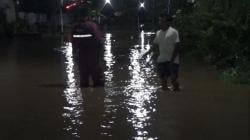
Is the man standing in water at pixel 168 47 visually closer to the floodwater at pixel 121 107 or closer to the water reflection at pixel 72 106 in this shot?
the floodwater at pixel 121 107

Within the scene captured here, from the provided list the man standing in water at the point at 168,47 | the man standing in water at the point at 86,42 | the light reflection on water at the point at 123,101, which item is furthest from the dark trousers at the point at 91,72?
the man standing in water at the point at 168,47

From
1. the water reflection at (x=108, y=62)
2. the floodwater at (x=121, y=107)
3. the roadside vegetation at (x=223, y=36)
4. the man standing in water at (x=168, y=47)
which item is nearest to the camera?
the floodwater at (x=121, y=107)

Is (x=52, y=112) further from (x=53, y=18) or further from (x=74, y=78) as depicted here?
(x=53, y=18)

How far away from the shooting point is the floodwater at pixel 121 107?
8.40 metres

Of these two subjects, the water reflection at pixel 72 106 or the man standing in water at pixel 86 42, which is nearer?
the water reflection at pixel 72 106

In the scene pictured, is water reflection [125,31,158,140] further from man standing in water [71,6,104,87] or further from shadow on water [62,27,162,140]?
man standing in water [71,6,104,87]

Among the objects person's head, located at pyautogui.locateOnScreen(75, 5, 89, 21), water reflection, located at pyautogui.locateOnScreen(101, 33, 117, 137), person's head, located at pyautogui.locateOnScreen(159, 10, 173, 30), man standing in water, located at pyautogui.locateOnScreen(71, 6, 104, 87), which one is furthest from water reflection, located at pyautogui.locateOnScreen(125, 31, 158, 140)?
person's head, located at pyautogui.locateOnScreen(75, 5, 89, 21)

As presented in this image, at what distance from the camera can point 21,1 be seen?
147 ft

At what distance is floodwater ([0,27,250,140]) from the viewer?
27.6ft

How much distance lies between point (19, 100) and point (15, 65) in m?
6.59

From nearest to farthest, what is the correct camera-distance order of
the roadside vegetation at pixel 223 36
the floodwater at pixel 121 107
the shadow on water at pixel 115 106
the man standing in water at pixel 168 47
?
the floodwater at pixel 121 107 < the shadow on water at pixel 115 106 < the man standing in water at pixel 168 47 < the roadside vegetation at pixel 223 36

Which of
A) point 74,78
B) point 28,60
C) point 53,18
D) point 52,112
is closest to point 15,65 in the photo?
point 28,60

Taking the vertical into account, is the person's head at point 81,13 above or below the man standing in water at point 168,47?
above

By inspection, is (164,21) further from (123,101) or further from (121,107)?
(121,107)
